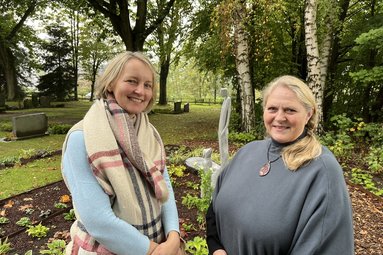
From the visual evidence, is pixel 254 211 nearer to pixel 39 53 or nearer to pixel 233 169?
pixel 233 169

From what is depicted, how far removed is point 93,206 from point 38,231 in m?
3.51

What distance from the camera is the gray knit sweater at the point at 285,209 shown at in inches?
63.9

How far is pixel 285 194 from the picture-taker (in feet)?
5.83

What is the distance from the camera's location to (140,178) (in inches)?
73.8

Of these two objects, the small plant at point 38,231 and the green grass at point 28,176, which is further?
the green grass at point 28,176

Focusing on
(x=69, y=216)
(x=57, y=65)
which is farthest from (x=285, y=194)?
(x=57, y=65)

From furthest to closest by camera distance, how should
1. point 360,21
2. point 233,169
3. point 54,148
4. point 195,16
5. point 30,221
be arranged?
point 195,16
point 360,21
point 54,148
point 30,221
point 233,169

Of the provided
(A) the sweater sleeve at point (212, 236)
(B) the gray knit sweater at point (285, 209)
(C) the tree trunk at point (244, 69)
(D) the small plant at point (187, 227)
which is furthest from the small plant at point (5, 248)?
(C) the tree trunk at point (244, 69)

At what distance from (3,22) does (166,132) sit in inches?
754

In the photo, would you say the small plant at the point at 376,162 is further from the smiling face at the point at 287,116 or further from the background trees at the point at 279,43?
the smiling face at the point at 287,116

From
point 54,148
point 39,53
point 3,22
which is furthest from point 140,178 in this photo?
point 39,53

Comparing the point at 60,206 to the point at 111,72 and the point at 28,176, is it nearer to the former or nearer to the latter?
the point at 28,176

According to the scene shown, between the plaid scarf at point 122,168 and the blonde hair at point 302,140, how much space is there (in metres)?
0.80

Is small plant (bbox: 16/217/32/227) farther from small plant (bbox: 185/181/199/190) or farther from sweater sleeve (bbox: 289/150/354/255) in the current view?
sweater sleeve (bbox: 289/150/354/255)
